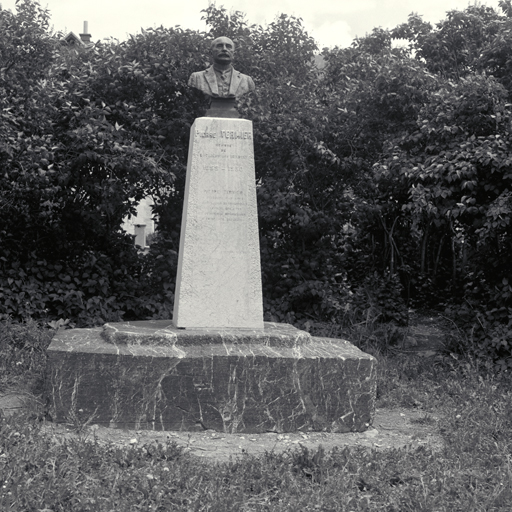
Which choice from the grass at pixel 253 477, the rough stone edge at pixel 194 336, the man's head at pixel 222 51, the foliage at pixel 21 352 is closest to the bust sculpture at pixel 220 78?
the man's head at pixel 222 51

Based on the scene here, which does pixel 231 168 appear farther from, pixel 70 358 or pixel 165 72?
pixel 165 72

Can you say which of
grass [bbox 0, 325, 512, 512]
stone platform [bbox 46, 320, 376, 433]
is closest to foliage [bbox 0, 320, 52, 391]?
stone platform [bbox 46, 320, 376, 433]

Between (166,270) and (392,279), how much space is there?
3308 millimetres

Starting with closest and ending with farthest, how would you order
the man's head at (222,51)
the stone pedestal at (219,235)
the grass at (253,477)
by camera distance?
the grass at (253,477), the stone pedestal at (219,235), the man's head at (222,51)

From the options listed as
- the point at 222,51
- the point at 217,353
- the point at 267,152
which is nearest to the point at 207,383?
the point at 217,353

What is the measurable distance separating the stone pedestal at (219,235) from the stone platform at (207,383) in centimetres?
29

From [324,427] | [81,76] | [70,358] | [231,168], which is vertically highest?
[81,76]

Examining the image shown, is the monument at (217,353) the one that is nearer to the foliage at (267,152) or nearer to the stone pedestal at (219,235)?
the stone pedestal at (219,235)

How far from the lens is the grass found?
391cm

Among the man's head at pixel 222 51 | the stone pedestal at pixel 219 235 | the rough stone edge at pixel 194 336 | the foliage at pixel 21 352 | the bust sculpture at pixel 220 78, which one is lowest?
the foliage at pixel 21 352

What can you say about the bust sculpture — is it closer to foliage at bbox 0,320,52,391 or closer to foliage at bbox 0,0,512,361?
foliage at bbox 0,0,512,361

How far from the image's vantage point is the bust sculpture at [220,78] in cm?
653

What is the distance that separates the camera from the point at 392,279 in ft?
35.0

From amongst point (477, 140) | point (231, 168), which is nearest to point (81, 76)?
point (231, 168)
